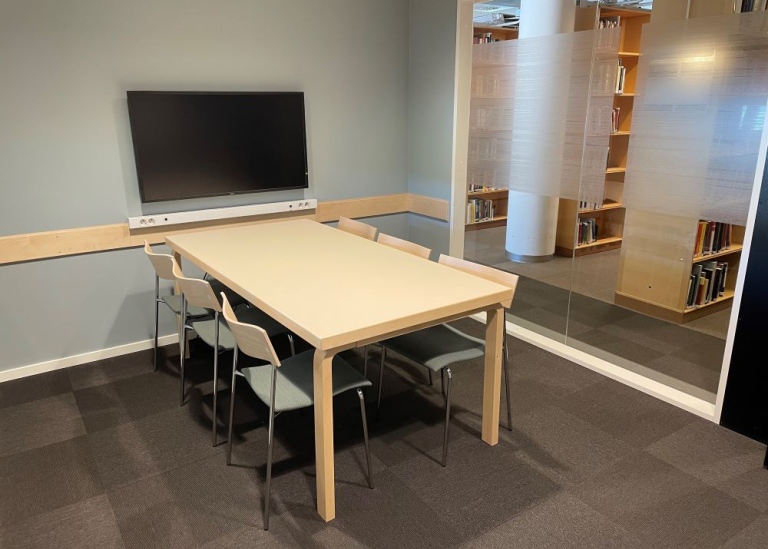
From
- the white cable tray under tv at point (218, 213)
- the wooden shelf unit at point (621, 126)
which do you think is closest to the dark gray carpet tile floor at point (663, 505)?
the wooden shelf unit at point (621, 126)

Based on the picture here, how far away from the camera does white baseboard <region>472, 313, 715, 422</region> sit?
297cm

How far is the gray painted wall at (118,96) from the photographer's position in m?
3.13

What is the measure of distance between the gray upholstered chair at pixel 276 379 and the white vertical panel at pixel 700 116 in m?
1.94

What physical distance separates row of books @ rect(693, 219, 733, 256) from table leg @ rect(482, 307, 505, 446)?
1493 mm

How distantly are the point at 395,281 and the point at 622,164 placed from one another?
63.1 inches

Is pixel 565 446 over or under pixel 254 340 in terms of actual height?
under

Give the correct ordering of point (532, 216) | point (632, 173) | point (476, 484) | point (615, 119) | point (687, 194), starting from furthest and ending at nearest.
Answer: point (532, 216), point (615, 119), point (632, 173), point (687, 194), point (476, 484)

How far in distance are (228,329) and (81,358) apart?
1404 mm

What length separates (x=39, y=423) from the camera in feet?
9.57

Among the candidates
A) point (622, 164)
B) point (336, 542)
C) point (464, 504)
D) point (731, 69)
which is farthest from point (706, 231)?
point (336, 542)

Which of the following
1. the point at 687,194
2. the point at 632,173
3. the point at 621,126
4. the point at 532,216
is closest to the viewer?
the point at 687,194

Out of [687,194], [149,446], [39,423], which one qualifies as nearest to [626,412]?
[687,194]

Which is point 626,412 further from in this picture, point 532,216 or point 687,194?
point 532,216

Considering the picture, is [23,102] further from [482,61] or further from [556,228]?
[556,228]
